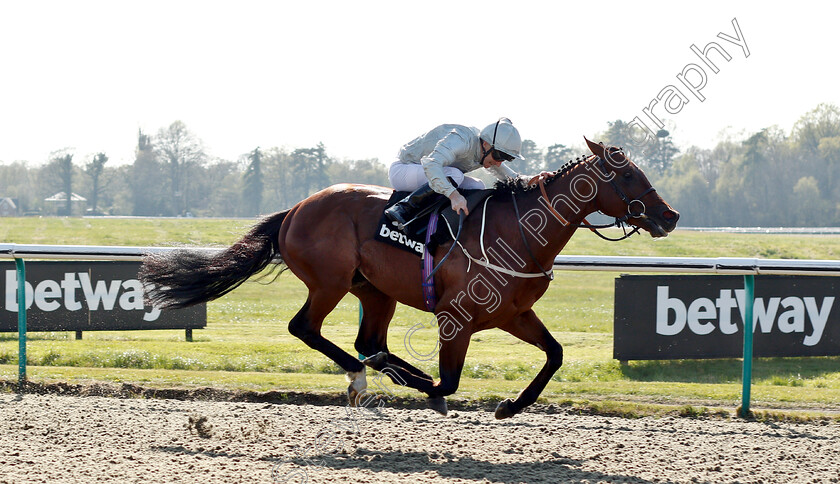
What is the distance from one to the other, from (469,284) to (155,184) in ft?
228

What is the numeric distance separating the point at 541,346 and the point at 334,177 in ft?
200

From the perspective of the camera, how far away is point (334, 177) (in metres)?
65.1

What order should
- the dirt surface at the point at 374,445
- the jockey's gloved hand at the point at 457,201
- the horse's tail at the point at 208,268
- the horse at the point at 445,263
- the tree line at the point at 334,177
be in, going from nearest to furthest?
the dirt surface at the point at 374,445 → the horse at the point at 445,263 → the jockey's gloved hand at the point at 457,201 → the horse's tail at the point at 208,268 → the tree line at the point at 334,177

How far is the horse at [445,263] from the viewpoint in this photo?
15.1ft

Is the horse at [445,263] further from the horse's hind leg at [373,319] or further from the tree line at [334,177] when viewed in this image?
the tree line at [334,177]

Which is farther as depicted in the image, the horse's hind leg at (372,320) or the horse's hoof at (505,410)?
the horse's hind leg at (372,320)

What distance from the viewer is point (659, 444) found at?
4.69 meters

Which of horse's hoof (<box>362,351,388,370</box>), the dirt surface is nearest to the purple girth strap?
horse's hoof (<box>362,351,388,370</box>)

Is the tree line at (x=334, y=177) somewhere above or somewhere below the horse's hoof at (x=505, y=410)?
above

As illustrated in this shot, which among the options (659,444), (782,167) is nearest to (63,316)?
(659,444)

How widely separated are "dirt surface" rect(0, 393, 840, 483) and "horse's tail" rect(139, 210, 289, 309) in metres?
0.79

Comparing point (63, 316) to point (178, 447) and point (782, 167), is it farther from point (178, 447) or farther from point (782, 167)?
point (782, 167)

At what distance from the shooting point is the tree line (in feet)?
178

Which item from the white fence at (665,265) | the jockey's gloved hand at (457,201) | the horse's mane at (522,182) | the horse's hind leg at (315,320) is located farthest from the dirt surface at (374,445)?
the horse's mane at (522,182)
